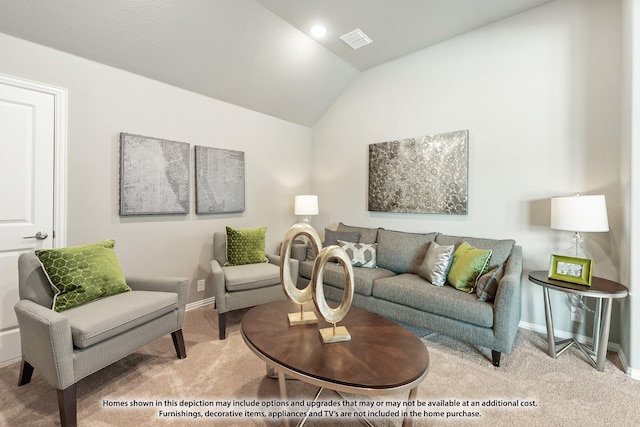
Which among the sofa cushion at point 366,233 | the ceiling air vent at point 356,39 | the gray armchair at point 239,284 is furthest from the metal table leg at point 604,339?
the ceiling air vent at point 356,39

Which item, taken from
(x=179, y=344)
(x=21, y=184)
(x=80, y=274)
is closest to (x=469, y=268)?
(x=179, y=344)

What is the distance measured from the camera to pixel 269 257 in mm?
3338

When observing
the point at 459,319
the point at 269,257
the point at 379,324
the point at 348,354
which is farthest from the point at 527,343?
the point at 269,257

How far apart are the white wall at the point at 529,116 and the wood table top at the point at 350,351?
6.29 ft

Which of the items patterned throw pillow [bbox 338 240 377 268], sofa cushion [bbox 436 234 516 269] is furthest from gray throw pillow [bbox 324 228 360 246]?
sofa cushion [bbox 436 234 516 269]

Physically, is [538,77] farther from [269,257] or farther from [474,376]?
[269,257]

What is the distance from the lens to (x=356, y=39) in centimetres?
317

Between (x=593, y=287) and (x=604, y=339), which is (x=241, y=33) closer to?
(x=593, y=287)

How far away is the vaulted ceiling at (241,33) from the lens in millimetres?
2238

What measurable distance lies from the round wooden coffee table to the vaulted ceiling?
101 inches

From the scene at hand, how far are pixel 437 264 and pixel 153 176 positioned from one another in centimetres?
288

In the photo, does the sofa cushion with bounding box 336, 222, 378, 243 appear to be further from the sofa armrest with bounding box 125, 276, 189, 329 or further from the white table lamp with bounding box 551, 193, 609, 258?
the sofa armrest with bounding box 125, 276, 189, 329

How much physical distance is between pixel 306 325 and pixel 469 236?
221 cm

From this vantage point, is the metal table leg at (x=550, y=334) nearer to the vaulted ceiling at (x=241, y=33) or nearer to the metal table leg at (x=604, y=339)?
the metal table leg at (x=604, y=339)
